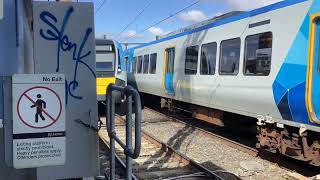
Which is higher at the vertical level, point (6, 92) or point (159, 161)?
point (6, 92)

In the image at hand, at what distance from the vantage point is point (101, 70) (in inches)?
631

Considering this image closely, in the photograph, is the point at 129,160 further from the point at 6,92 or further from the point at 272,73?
the point at 272,73

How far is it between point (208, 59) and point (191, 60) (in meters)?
1.56

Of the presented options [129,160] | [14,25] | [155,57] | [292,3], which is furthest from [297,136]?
[155,57]

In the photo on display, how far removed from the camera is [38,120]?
3.18 m

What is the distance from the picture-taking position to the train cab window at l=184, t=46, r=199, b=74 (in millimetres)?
12977

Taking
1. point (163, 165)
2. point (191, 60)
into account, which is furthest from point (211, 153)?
point (191, 60)

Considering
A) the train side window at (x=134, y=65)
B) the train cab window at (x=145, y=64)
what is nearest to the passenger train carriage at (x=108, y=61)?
the train cab window at (x=145, y=64)

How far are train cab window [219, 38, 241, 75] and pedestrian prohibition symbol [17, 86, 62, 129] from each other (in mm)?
7251

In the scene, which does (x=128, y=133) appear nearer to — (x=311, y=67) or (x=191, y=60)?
(x=311, y=67)

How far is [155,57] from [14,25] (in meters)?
14.8

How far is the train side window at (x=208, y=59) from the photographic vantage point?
1156cm

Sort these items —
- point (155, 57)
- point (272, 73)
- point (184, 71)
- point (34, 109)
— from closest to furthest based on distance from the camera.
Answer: point (34, 109)
point (272, 73)
point (184, 71)
point (155, 57)

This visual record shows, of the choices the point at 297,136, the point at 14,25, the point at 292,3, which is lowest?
the point at 297,136
